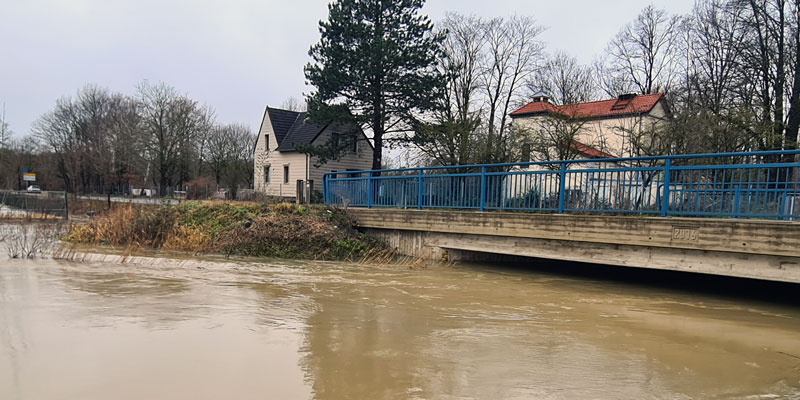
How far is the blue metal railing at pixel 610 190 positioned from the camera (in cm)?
773

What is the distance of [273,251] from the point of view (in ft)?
43.9

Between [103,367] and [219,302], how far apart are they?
9.31 feet

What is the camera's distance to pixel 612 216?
9.13 meters

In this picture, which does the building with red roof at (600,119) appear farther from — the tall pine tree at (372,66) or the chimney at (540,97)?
the tall pine tree at (372,66)

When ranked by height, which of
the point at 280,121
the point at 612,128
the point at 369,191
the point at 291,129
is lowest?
the point at 369,191

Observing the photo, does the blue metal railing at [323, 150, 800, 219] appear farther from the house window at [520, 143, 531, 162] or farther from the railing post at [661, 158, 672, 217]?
the house window at [520, 143, 531, 162]

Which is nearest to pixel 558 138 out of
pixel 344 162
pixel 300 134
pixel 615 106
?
pixel 615 106

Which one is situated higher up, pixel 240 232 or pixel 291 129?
pixel 291 129

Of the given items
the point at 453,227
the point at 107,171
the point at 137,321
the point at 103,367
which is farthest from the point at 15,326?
the point at 107,171

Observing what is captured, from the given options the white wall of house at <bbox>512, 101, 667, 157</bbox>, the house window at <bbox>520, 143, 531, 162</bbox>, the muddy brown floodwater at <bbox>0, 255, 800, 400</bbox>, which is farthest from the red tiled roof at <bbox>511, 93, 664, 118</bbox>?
the muddy brown floodwater at <bbox>0, 255, 800, 400</bbox>

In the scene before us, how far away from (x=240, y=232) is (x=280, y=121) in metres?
29.2

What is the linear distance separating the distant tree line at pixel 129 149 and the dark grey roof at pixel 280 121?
18.9 feet

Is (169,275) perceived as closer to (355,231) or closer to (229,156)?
(355,231)

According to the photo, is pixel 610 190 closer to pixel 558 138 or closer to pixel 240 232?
pixel 558 138
